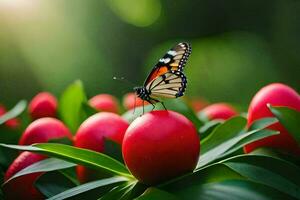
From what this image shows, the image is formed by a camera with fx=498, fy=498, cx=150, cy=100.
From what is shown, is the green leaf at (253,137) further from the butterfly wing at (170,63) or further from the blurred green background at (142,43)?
the blurred green background at (142,43)

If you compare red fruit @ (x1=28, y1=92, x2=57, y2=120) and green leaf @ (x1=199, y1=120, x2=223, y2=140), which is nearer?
green leaf @ (x1=199, y1=120, x2=223, y2=140)

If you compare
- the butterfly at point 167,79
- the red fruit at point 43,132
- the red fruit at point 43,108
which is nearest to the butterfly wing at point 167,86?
the butterfly at point 167,79

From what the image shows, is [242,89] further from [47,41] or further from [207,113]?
[207,113]

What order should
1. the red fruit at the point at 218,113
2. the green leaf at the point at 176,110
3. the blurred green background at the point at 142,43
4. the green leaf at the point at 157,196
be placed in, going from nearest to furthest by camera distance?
the green leaf at the point at 157,196
the green leaf at the point at 176,110
the red fruit at the point at 218,113
the blurred green background at the point at 142,43

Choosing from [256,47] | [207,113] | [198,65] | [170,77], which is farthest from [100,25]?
[170,77]

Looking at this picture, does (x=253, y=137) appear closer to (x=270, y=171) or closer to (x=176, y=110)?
(x=270, y=171)

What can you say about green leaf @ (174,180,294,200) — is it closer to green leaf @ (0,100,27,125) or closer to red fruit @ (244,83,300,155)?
red fruit @ (244,83,300,155)

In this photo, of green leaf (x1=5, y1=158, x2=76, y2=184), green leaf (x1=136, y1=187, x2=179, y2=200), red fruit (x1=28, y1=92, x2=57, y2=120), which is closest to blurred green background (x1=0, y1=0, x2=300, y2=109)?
red fruit (x1=28, y1=92, x2=57, y2=120)
